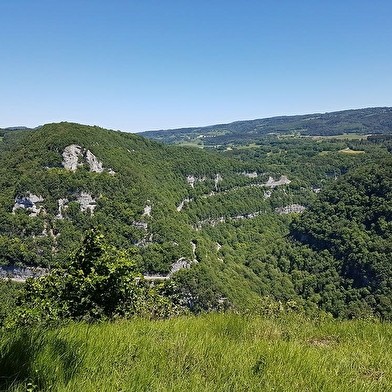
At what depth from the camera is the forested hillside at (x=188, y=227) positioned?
83938mm

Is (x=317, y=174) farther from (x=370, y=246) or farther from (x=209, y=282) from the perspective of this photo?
(x=209, y=282)

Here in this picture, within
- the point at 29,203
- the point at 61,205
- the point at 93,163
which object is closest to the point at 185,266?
the point at 61,205

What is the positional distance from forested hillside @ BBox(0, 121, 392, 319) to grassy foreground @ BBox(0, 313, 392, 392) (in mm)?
62450

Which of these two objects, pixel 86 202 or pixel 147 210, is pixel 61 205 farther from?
pixel 147 210

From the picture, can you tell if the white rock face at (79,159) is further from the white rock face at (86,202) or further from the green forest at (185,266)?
the white rock face at (86,202)

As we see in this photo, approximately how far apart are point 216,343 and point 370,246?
10305 centimetres

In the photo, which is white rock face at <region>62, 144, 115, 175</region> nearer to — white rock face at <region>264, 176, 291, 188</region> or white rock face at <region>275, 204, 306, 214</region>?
white rock face at <region>275, 204, 306, 214</region>

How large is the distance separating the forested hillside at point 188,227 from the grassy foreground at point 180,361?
62.4 m

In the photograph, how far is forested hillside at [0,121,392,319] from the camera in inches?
3305

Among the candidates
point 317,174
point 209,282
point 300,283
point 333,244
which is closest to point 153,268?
point 209,282

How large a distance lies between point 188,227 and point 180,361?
114 m

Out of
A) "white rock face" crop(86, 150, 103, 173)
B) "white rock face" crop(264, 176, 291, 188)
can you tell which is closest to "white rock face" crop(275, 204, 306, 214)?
"white rock face" crop(264, 176, 291, 188)

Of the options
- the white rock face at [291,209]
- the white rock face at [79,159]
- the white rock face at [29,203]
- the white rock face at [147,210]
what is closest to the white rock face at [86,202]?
the white rock face at [29,203]

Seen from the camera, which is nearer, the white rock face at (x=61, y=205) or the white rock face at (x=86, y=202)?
the white rock face at (x=61, y=205)
